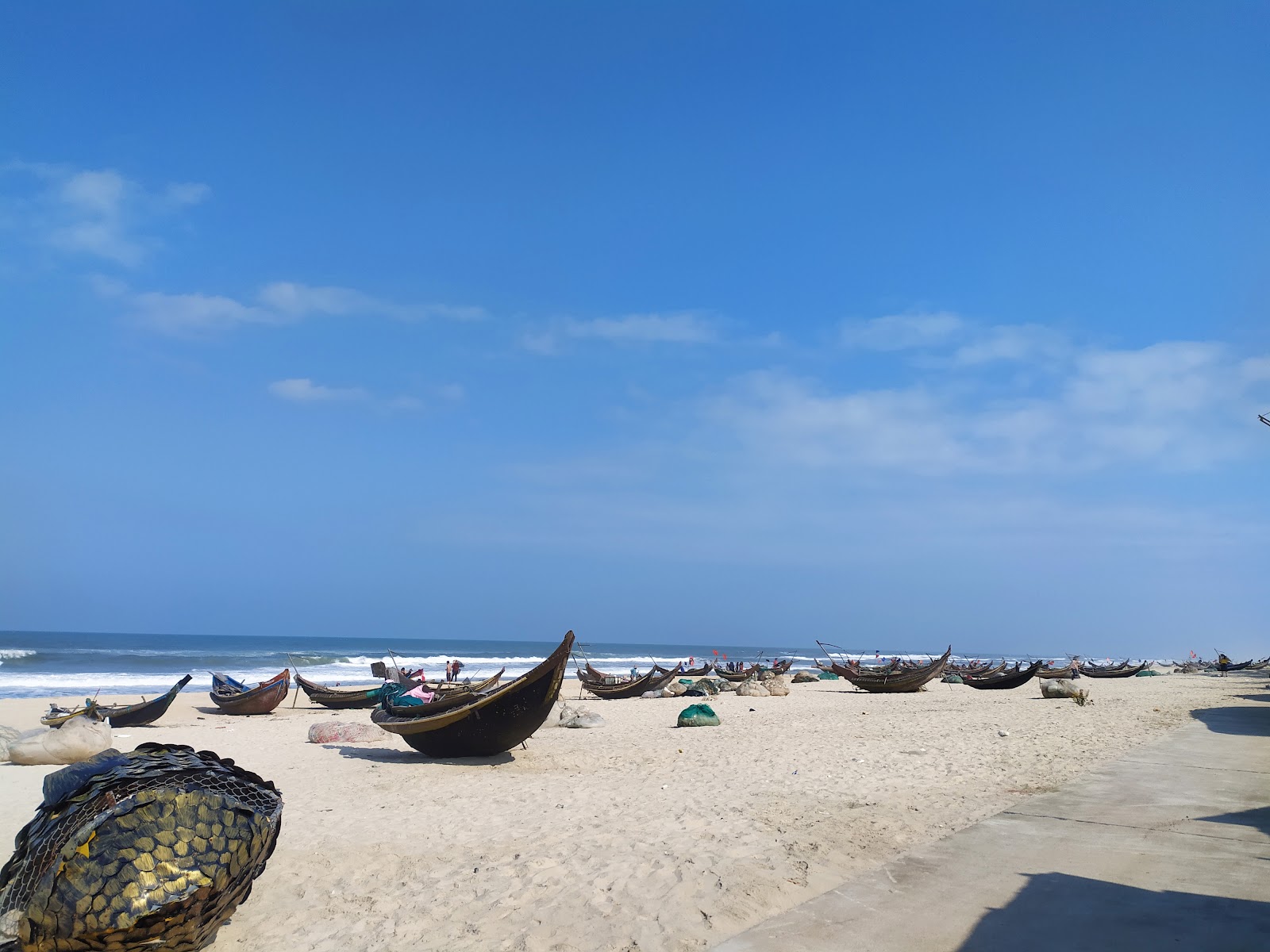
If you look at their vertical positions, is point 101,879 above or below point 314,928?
above

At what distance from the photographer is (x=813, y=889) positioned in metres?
5.38

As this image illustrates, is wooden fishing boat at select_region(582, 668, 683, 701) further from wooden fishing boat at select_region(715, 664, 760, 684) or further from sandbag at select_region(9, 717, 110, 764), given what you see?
sandbag at select_region(9, 717, 110, 764)

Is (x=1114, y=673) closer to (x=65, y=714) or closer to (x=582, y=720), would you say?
(x=582, y=720)

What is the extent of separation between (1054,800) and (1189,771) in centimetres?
274

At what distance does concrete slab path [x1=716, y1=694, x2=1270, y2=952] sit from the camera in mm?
4324

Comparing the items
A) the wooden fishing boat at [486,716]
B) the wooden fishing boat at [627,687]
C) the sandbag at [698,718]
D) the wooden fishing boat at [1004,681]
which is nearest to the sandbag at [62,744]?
the wooden fishing boat at [486,716]

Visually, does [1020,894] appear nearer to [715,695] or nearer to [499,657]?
[715,695]

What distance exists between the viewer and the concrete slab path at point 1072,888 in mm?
4324

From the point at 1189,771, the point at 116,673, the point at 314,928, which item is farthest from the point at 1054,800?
the point at 116,673

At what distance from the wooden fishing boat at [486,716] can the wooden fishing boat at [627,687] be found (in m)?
18.1

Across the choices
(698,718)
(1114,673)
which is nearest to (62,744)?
(698,718)

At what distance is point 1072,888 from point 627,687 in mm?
25539

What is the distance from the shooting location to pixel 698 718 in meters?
17.7

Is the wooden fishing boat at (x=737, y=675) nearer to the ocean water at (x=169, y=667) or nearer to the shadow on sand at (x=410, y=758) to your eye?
the ocean water at (x=169, y=667)
